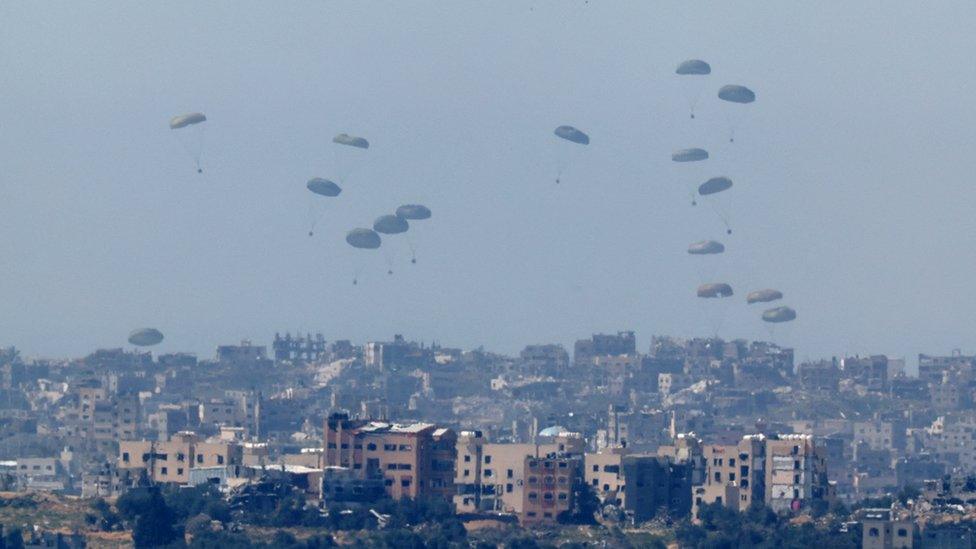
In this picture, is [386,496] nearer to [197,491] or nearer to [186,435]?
[197,491]

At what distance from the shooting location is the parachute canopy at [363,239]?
184750mm

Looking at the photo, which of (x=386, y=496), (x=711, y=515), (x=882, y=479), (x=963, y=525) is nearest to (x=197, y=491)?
(x=386, y=496)

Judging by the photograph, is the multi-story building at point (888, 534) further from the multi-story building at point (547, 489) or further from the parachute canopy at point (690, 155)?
the parachute canopy at point (690, 155)

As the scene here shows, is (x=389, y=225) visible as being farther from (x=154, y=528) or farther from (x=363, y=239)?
(x=154, y=528)

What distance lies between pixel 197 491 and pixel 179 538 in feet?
48.3

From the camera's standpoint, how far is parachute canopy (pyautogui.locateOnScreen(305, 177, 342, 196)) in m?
175

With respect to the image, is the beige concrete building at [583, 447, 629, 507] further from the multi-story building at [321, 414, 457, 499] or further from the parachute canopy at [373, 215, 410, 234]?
the parachute canopy at [373, 215, 410, 234]

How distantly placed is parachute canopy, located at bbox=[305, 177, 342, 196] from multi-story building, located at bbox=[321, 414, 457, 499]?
38.5 m

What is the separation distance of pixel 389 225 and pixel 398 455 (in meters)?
49.5

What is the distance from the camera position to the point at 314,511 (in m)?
121

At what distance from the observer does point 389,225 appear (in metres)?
184

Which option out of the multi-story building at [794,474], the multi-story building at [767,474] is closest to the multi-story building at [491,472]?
the multi-story building at [767,474]

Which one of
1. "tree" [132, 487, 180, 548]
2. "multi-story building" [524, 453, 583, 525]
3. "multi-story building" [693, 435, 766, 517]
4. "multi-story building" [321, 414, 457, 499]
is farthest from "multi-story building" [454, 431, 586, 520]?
"tree" [132, 487, 180, 548]

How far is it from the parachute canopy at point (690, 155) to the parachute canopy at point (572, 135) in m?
10.3
